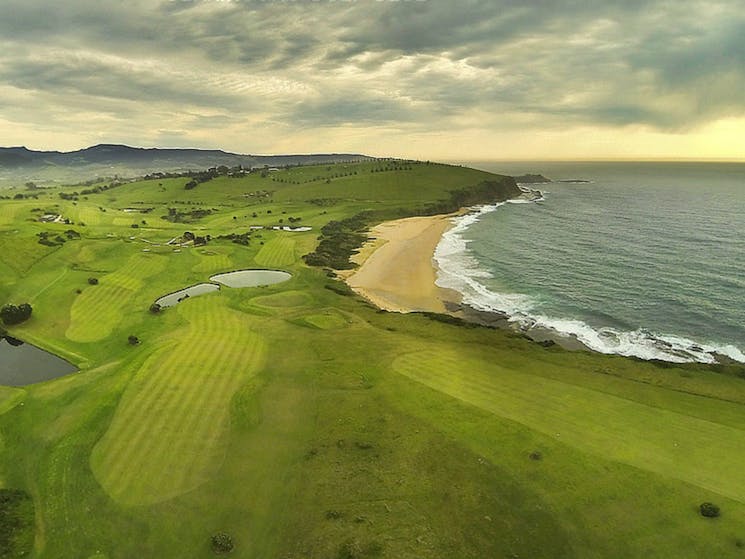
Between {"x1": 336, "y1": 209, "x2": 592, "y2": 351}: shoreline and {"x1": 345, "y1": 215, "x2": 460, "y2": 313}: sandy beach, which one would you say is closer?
{"x1": 336, "y1": 209, "x2": 592, "y2": 351}: shoreline

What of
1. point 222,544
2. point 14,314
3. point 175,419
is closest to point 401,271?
point 175,419

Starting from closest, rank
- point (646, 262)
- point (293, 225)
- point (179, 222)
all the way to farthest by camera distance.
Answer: point (646, 262) < point (293, 225) < point (179, 222)

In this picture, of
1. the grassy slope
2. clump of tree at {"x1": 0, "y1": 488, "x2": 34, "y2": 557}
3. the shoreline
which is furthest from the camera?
the shoreline

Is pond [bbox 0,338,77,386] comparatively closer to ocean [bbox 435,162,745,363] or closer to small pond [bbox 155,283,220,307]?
small pond [bbox 155,283,220,307]

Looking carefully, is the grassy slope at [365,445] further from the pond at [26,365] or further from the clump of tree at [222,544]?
the pond at [26,365]

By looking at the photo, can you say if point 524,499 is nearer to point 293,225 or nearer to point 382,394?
point 382,394

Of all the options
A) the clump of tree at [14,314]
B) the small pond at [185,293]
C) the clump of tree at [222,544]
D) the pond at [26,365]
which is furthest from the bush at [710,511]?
the clump of tree at [14,314]

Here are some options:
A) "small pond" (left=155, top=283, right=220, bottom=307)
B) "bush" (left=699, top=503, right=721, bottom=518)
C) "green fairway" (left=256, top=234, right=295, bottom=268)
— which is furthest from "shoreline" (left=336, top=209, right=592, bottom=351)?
"bush" (left=699, top=503, right=721, bottom=518)

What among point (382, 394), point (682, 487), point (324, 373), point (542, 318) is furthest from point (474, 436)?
point (542, 318)

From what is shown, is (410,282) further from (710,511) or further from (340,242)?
(710,511)
